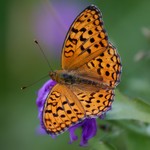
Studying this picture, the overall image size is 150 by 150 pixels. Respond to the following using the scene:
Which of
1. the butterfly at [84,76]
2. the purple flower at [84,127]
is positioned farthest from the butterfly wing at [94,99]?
the purple flower at [84,127]

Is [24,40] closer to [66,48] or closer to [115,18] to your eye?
[115,18]

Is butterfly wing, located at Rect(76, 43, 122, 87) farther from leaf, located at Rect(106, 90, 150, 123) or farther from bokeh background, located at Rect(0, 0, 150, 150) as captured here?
bokeh background, located at Rect(0, 0, 150, 150)

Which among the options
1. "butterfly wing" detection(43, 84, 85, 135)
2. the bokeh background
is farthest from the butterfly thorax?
the bokeh background

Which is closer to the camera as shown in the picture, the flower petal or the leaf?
the leaf

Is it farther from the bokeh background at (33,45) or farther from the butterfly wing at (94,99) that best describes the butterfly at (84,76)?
the bokeh background at (33,45)

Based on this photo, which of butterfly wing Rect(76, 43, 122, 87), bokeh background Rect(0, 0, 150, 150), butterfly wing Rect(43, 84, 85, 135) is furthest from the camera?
bokeh background Rect(0, 0, 150, 150)

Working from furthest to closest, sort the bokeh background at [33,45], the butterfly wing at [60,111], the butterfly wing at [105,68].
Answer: the bokeh background at [33,45], the butterfly wing at [105,68], the butterfly wing at [60,111]

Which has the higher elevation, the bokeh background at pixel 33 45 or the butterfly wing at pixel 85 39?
the butterfly wing at pixel 85 39

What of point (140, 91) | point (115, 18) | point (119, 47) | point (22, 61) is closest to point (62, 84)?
point (140, 91)
